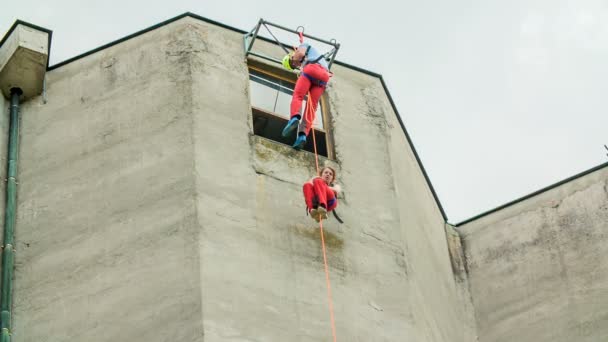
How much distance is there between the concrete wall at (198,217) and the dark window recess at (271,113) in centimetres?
31

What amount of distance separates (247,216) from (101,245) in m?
1.95

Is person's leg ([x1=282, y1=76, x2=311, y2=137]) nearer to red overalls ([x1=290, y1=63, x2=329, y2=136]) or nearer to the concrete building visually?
red overalls ([x1=290, y1=63, x2=329, y2=136])

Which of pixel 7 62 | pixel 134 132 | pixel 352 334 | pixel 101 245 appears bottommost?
pixel 352 334

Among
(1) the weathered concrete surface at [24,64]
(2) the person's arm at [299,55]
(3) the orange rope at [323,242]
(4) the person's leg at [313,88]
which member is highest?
(1) the weathered concrete surface at [24,64]

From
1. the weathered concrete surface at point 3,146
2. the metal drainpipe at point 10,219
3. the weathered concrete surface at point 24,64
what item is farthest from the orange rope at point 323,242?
the weathered concrete surface at point 3,146

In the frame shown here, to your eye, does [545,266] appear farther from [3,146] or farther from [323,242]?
[3,146]

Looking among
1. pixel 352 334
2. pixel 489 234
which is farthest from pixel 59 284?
pixel 489 234

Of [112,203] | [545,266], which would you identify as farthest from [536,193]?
[112,203]

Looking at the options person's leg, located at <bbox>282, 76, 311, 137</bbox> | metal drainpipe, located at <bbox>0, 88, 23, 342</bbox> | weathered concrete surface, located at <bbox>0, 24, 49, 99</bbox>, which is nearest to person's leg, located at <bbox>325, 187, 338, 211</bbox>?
person's leg, located at <bbox>282, 76, 311, 137</bbox>

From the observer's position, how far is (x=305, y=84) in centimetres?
2200

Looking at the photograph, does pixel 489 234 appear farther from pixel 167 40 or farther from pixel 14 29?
pixel 14 29

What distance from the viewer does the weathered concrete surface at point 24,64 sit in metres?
22.5

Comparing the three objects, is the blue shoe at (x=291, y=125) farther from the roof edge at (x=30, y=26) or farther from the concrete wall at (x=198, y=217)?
the roof edge at (x=30, y=26)

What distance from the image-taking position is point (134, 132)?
2166 centimetres
